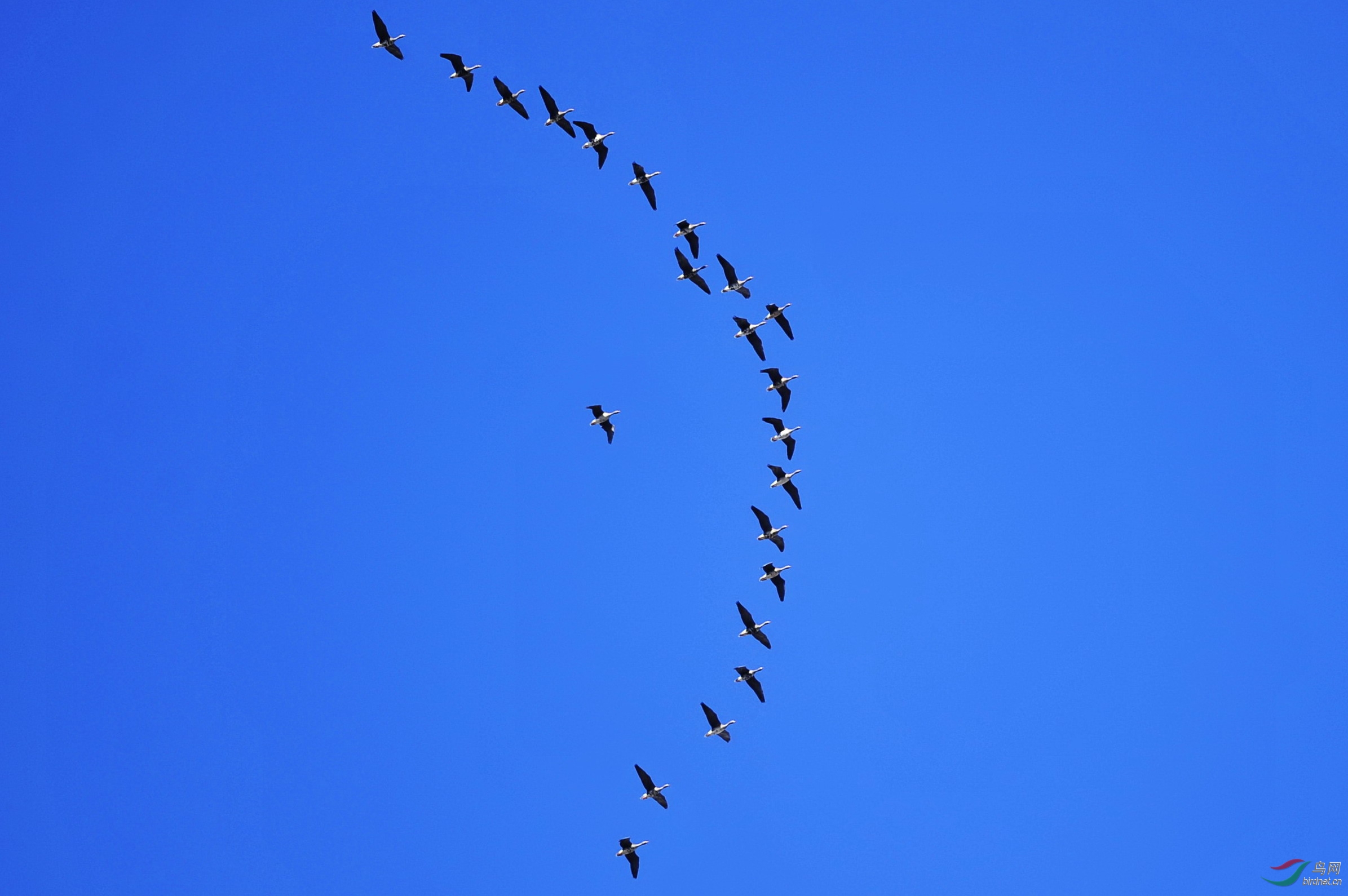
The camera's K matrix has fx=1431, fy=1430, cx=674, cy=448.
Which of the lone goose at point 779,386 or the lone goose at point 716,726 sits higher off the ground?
the lone goose at point 779,386

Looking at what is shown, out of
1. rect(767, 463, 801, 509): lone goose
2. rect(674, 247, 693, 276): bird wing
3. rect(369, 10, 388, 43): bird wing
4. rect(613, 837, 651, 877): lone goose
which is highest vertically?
rect(369, 10, 388, 43): bird wing

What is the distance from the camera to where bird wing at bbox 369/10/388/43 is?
79438mm

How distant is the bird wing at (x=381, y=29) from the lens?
261 ft

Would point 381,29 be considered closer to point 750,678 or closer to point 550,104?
point 550,104

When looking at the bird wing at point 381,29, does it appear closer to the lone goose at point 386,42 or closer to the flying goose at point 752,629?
the lone goose at point 386,42

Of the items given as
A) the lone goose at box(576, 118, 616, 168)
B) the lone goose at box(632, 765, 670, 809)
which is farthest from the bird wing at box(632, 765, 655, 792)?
the lone goose at box(576, 118, 616, 168)

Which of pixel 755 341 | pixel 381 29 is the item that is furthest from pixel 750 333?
pixel 381 29

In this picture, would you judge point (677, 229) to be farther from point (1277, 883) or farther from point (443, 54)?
point (1277, 883)

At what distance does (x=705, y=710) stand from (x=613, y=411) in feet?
68.2

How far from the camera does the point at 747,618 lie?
84.6 metres

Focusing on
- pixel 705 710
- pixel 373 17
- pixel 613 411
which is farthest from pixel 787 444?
pixel 373 17

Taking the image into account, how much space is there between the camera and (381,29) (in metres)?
81.1

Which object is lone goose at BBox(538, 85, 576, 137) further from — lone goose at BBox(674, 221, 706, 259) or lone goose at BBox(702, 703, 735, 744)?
lone goose at BBox(702, 703, 735, 744)

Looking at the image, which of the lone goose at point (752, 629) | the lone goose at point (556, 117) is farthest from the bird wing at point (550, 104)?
the lone goose at point (752, 629)
